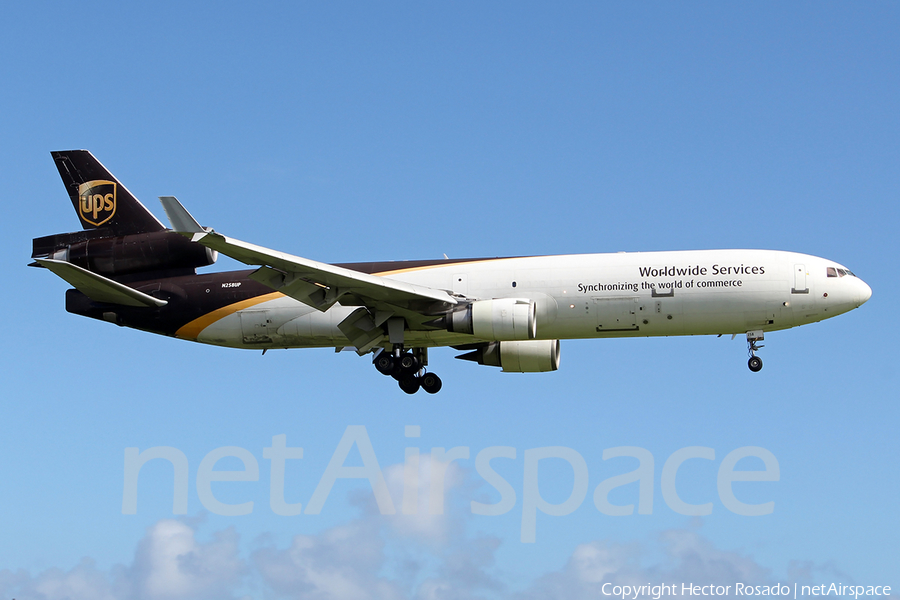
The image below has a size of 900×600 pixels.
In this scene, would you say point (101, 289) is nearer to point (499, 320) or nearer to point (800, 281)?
point (499, 320)

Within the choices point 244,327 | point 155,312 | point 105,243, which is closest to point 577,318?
point 244,327

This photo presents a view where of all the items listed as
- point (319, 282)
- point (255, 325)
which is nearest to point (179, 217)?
point (319, 282)

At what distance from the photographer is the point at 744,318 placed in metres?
41.3

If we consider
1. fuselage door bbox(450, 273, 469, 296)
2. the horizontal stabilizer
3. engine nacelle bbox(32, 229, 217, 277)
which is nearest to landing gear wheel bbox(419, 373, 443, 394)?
fuselage door bbox(450, 273, 469, 296)

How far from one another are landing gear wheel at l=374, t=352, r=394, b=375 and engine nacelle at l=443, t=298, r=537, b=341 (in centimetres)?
428

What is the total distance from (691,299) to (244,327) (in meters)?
17.5

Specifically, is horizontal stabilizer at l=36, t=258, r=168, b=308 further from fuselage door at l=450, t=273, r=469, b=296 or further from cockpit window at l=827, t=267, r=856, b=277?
cockpit window at l=827, t=267, r=856, b=277

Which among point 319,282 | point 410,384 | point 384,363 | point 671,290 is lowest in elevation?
point 410,384

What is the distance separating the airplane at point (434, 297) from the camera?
1606 inches

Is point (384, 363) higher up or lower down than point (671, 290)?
lower down

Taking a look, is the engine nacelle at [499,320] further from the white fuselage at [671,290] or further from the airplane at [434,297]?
the white fuselage at [671,290]

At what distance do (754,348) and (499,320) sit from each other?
1014 cm

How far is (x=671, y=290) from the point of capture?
41062 millimetres

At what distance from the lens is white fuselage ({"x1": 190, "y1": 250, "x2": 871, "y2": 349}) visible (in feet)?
135
